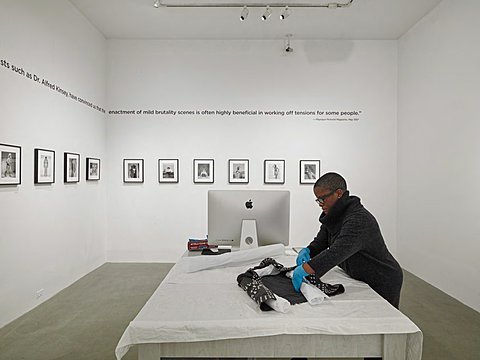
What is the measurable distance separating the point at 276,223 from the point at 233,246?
45 centimetres

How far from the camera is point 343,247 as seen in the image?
2.62m

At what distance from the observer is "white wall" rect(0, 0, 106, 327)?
4.35 metres

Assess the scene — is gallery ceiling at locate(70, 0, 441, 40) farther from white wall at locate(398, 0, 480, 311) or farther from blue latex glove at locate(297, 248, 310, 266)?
blue latex glove at locate(297, 248, 310, 266)

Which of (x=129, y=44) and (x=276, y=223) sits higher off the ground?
(x=129, y=44)

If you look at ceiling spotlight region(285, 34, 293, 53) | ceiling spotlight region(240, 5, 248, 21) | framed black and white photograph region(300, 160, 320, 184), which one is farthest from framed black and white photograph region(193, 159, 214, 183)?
ceiling spotlight region(240, 5, 248, 21)

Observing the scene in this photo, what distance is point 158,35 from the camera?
7.25m

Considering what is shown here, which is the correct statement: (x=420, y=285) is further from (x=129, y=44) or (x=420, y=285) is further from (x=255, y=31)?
(x=129, y=44)

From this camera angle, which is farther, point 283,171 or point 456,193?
point 283,171

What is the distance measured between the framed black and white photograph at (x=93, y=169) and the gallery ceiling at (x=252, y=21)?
7.26 ft

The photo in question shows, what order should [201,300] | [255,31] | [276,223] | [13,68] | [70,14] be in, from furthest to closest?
[255,31] → [70,14] → [13,68] → [276,223] → [201,300]

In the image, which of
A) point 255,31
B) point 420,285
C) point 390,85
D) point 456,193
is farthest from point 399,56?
point 420,285

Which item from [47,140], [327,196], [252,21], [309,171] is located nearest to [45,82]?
[47,140]

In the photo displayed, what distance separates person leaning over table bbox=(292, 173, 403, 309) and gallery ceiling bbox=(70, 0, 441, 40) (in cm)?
381

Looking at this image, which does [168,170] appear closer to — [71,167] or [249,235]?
[71,167]
